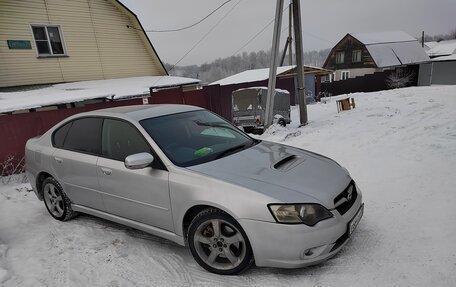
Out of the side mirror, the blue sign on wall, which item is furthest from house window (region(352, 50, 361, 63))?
the side mirror

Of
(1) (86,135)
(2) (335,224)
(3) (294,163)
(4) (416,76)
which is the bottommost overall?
(4) (416,76)

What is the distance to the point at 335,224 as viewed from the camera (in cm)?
275

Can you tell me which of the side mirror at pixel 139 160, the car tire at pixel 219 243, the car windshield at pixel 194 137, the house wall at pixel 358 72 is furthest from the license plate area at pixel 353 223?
the house wall at pixel 358 72

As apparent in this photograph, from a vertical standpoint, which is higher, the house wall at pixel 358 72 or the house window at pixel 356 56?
the house window at pixel 356 56

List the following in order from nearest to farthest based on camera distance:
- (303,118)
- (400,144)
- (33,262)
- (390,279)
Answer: (390,279) → (33,262) → (400,144) → (303,118)

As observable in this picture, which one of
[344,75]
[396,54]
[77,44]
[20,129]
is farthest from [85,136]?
[396,54]

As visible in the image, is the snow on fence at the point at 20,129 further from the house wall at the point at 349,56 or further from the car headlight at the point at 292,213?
the house wall at the point at 349,56

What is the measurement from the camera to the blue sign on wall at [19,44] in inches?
484

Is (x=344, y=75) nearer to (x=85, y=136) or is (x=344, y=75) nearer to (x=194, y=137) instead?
(x=194, y=137)

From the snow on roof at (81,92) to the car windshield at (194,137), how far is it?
770cm

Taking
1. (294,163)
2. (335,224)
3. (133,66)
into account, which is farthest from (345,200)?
(133,66)

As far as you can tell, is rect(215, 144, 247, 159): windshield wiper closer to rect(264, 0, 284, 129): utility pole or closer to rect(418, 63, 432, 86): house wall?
rect(264, 0, 284, 129): utility pole

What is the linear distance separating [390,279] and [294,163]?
1.32m

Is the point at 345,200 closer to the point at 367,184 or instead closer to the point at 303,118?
the point at 367,184
